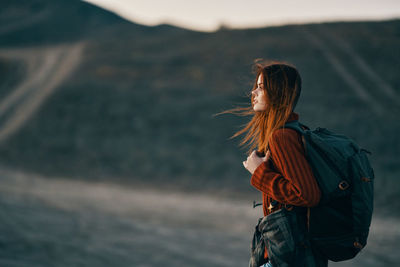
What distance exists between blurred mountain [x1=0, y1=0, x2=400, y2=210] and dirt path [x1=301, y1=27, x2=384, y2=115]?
107 mm

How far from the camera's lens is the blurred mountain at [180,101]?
731 inches

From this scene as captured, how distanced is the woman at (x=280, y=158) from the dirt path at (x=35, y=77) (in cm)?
2199

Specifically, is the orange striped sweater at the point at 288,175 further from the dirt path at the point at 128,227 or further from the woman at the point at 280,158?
the dirt path at the point at 128,227

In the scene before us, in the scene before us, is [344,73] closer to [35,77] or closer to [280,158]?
[35,77]

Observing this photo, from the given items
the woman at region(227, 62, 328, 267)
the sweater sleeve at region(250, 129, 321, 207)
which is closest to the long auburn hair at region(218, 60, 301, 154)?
the woman at region(227, 62, 328, 267)

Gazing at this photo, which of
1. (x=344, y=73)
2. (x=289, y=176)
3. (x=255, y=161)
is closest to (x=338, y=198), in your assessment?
(x=289, y=176)

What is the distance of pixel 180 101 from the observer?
23969 mm

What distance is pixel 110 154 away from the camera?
20.0 metres

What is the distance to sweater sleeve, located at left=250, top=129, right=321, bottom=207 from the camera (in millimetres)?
1828

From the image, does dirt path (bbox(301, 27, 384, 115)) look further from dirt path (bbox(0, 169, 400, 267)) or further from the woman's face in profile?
the woman's face in profile

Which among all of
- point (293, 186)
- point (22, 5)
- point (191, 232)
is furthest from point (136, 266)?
point (22, 5)

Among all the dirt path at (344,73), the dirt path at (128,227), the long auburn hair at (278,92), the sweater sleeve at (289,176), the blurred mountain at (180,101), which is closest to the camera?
the sweater sleeve at (289,176)

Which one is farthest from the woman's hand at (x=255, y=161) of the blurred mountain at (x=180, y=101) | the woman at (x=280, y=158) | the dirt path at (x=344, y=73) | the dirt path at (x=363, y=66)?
the dirt path at (x=363, y=66)

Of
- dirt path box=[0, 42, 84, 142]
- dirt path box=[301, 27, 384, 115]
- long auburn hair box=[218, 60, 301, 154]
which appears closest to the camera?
long auburn hair box=[218, 60, 301, 154]
